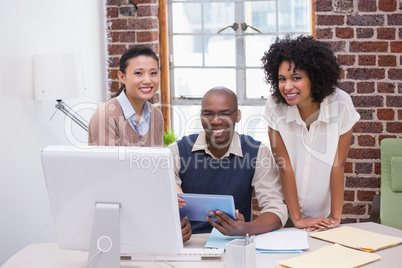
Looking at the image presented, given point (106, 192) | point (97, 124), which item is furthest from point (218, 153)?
point (106, 192)

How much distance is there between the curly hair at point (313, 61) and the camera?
214cm

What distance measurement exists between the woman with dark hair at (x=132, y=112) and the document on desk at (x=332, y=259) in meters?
1.00

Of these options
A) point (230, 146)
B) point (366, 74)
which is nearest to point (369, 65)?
point (366, 74)

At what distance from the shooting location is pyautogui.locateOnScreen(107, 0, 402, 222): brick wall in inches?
129

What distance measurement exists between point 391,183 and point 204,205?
1.68m

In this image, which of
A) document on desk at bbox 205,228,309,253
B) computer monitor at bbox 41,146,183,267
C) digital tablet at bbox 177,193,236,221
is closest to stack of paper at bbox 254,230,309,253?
document on desk at bbox 205,228,309,253

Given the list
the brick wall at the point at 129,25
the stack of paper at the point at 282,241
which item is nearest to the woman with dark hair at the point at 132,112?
the stack of paper at the point at 282,241

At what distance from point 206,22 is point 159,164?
8.05 ft

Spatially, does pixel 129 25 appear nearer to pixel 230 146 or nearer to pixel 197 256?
pixel 230 146

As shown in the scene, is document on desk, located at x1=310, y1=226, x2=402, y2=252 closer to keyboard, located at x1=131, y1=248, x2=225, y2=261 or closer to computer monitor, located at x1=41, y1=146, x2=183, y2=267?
keyboard, located at x1=131, y1=248, x2=225, y2=261

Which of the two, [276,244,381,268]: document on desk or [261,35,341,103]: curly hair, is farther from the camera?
[261,35,341,103]: curly hair

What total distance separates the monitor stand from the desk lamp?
1.29 metres

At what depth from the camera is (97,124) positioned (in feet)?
7.51

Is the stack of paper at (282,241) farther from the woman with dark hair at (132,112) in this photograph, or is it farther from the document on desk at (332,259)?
the woman with dark hair at (132,112)
